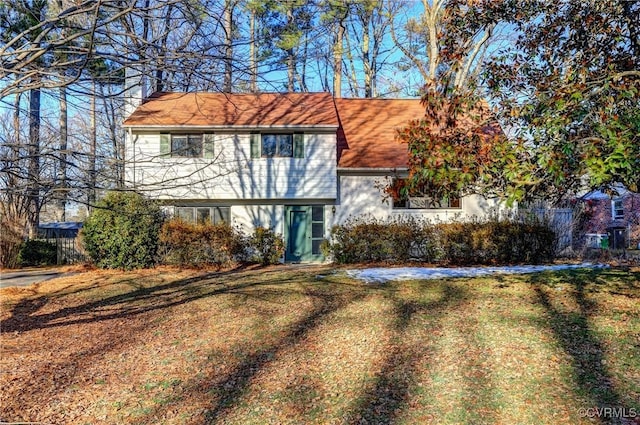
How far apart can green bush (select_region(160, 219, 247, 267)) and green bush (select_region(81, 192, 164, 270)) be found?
405mm

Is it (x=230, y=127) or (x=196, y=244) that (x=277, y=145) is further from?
(x=196, y=244)

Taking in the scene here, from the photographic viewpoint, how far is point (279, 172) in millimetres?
15922

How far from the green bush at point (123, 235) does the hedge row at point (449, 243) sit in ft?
18.0

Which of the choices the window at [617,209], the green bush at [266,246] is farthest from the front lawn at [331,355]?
the window at [617,209]

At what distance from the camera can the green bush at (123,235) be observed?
43.4ft

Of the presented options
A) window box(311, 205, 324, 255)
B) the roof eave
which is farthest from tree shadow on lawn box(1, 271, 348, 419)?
the roof eave

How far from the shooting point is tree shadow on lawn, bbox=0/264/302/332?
7.70m

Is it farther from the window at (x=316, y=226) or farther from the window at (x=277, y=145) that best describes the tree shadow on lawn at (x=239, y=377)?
the window at (x=277, y=145)

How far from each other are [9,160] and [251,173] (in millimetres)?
11443

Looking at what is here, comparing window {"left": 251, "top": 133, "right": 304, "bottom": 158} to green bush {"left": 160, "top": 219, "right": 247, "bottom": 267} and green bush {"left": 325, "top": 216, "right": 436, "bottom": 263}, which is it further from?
green bush {"left": 325, "top": 216, "right": 436, "bottom": 263}

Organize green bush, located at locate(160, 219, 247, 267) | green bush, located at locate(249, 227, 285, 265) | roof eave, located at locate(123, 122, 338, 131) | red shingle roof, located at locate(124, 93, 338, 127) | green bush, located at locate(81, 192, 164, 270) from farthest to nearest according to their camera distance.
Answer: red shingle roof, located at locate(124, 93, 338, 127), roof eave, located at locate(123, 122, 338, 131), green bush, located at locate(249, 227, 285, 265), green bush, located at locate(160, 219, 247, 267), green bush, located at locate(81, 192, 164, 270)

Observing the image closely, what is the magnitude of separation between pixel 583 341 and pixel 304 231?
11.3m

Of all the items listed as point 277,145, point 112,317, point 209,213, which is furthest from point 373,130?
point 112,317

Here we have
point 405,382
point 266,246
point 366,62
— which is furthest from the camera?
point 366,62
